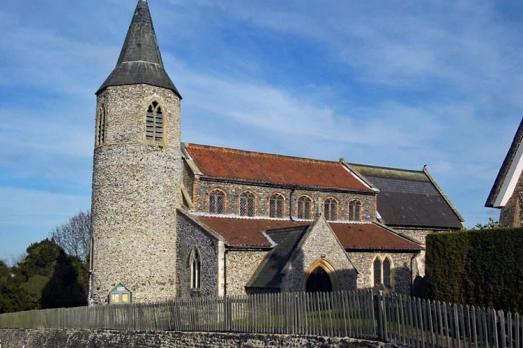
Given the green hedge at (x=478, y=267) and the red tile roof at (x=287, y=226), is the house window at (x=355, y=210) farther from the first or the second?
the green hedge at (x=478, y=267)

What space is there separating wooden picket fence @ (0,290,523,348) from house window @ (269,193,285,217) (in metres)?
12.4

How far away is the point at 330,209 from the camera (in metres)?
39.2

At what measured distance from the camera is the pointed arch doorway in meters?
29.7

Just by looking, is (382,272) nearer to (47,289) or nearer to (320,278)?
(320,278)

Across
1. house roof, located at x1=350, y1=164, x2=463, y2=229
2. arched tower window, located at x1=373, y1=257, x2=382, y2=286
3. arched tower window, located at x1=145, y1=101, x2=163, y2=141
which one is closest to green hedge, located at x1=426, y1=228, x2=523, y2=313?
arched tower window, located at x1=373, y1=257, x2=382, y2=286

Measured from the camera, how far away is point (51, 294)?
42938mm

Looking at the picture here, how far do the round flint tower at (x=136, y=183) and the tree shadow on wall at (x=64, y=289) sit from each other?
11.8m

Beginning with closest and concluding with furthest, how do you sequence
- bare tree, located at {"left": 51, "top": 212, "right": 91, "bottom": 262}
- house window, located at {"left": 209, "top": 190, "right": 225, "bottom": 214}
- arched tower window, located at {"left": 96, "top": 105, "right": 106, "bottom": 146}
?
arched tower window, located at {"left": 96, "top": 105, "right": 106, "bottom": 146} → house window, located at {"left": 209, "top": 190, "right": 225, "bottom": 214} → bare tree, located at {"left": 51, "top": 212, "right": 91, "bottom": 262}

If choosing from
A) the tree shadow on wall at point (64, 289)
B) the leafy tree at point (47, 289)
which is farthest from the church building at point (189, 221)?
the leafy tree at point (47, 289)

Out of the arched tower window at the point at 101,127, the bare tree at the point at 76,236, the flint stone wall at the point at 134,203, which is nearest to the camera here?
the flint stone wall at the point at 134,203

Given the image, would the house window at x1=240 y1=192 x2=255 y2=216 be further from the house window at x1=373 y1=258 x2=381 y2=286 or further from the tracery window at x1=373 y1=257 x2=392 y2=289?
the tracery window at x1=373 y1=257 x2=392 y2=289

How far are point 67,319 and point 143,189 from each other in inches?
296

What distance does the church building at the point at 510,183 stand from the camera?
1521cm

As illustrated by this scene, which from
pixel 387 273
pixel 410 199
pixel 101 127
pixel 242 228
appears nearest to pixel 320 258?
pixel 242 228
